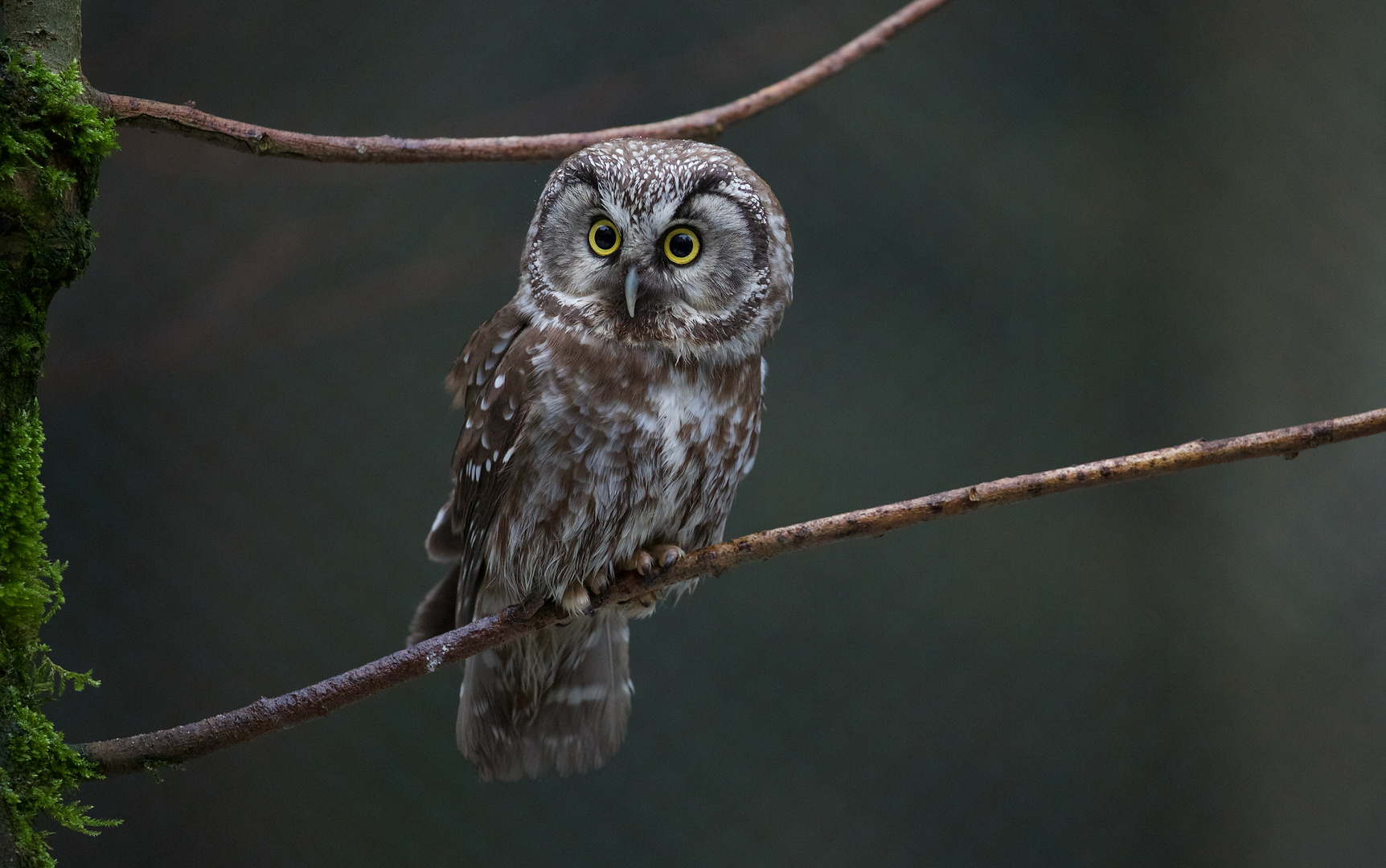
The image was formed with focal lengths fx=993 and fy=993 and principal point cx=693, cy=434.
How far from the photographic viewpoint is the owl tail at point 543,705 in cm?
172

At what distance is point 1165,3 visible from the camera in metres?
3.20

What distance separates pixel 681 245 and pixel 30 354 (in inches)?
32.1

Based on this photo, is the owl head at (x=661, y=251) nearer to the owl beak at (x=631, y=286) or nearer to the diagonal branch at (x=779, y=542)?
the owl beak at (x=631, y=286)

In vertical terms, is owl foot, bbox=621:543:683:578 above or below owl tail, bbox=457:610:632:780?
above

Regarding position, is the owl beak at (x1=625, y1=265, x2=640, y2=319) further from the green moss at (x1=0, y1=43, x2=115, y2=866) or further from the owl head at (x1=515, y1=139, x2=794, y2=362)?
the green moss at (x1=0, y1=43, x2=115, y2=866)

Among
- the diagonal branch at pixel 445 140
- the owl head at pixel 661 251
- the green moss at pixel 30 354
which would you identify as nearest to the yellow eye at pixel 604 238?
the owl head at pixel 661 251

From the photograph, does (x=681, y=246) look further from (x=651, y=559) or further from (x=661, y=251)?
(x=651, y=559)

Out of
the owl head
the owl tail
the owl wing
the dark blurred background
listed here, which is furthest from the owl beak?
the dark blurred background

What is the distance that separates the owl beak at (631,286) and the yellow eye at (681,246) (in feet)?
0.19

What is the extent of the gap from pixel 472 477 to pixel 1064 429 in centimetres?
217

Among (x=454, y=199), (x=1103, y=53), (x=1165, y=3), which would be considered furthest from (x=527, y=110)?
(x=1165, y=3)

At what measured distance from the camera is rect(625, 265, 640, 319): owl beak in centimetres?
140

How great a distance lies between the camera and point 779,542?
1.28 meters

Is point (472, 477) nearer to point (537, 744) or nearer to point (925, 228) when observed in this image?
point (537, 744)
